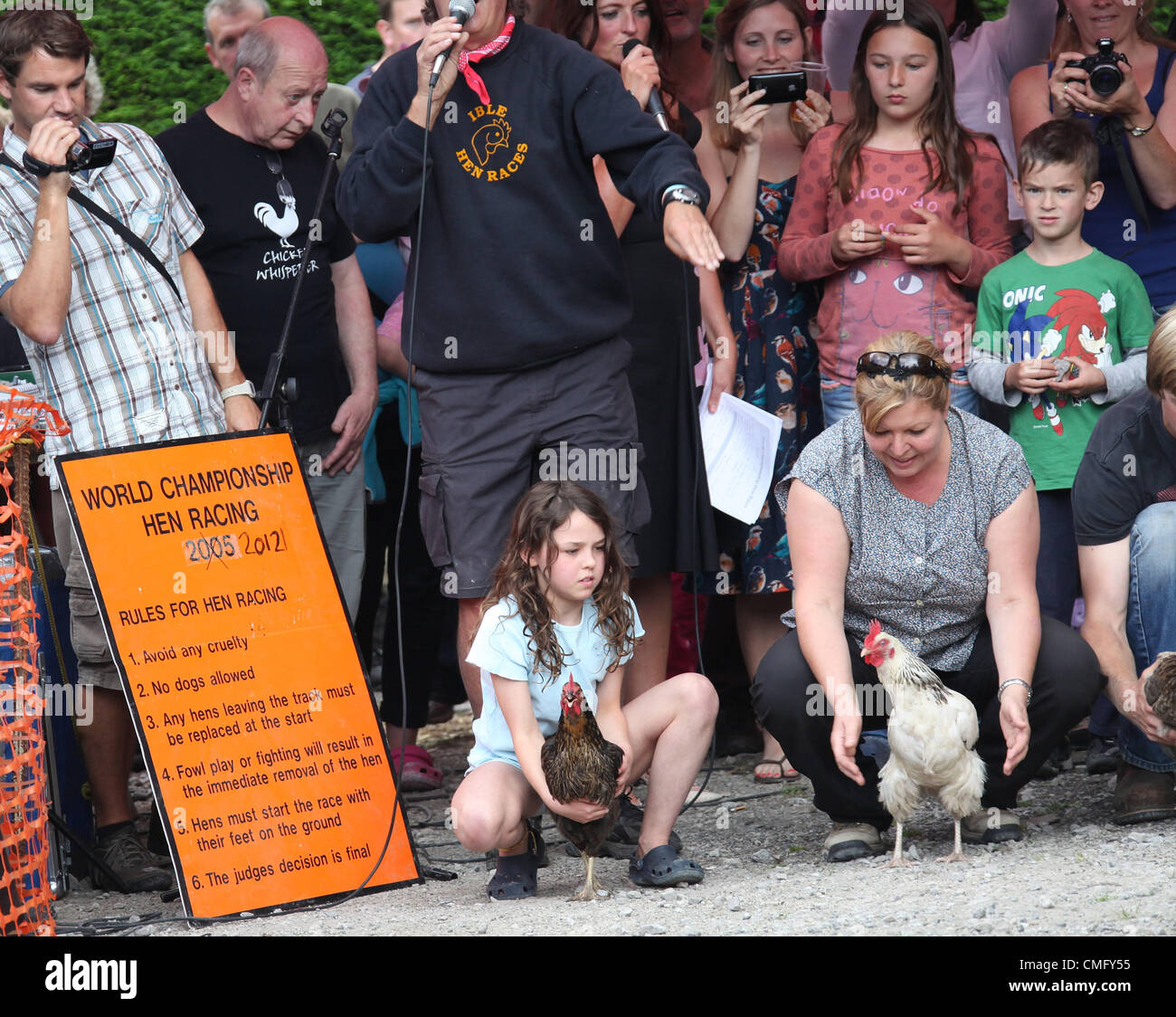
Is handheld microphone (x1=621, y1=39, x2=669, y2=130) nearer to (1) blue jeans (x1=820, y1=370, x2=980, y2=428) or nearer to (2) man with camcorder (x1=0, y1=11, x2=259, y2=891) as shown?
(1) blue jeans (x1=820, y1=370, x2=980, y2=428)

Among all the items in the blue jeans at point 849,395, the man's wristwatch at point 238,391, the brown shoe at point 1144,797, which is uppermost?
the man's wristwatch at point 238,391

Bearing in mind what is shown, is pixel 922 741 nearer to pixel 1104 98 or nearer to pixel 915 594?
pixel 915 594

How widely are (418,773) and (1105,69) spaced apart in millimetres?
3112

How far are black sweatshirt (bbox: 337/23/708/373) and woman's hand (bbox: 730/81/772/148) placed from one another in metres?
0.80

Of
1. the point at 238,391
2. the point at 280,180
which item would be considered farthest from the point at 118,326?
the point at 280,180

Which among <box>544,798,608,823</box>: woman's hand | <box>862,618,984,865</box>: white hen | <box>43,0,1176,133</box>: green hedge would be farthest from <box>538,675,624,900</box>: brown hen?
<box>43,0,1176,133</box>: green hedge

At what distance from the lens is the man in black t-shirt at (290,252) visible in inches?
191

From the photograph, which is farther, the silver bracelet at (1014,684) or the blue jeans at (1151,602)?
the blue jeans at (1151,602)

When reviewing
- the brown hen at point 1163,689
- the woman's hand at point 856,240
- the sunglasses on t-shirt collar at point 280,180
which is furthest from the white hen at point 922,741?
the sunglasses on t-shirt collar at point 280,180

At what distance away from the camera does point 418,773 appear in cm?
535

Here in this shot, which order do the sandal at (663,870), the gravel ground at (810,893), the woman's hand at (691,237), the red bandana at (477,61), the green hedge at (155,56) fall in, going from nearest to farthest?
the gravel ground at (810,893) → the woman's hand at (691,237) → the sandal at (663,870) → the red bandana at (477,61) → the green hedge at (155,56)

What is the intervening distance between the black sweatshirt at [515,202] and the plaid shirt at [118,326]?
1.90ft

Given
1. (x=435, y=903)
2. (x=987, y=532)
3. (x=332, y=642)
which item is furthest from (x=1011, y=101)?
(x=435, y=903)

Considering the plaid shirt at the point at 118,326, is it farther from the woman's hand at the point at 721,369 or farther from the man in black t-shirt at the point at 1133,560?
the man in black t-shirt at the point at 1133,560
